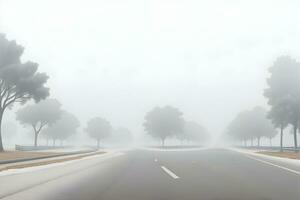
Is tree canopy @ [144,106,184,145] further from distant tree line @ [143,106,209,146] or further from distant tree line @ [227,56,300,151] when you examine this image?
distant tree line @ [227,56,300,151]

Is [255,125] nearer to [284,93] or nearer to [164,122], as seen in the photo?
[164,122]

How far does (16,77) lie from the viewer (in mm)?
52625

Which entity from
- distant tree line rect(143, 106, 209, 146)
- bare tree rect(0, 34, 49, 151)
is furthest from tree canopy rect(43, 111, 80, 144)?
bare tree rect(0, 34, 49, 151)

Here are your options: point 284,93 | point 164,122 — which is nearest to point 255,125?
point 164,122

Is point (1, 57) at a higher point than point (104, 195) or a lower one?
higher

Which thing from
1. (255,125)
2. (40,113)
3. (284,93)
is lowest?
(255,125)

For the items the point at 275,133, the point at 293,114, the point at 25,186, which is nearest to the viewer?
the point at 25,186

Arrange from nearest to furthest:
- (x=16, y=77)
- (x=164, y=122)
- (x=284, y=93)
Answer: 1. (x=16, y=77)
2. (x=284, y=93)
3. (x=164, y=122)

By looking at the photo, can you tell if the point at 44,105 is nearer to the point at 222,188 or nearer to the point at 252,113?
the point at 252,113

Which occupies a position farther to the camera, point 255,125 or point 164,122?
point 164,122

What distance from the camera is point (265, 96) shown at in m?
62.4

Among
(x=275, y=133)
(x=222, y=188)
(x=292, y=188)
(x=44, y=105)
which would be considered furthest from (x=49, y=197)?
(x=275, y=133)

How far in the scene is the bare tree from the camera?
172ft

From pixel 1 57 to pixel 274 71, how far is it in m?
37.5
